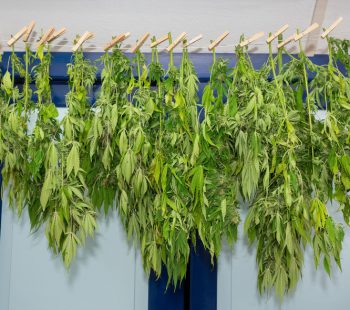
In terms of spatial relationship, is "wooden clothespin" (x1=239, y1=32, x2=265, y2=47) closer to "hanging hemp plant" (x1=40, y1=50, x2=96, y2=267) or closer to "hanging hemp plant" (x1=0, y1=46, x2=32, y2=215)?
"hanging hemp plant" (x1=40, y1=50, x2=96, y2=267)

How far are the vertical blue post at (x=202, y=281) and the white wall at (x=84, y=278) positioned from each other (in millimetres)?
141

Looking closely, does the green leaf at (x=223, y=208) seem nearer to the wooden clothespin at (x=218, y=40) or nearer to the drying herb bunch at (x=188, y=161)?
the drying herb bunch at (x=188, y=161)

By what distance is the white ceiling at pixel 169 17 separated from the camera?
A: 1335 mm

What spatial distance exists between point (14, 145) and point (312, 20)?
0.89 metres

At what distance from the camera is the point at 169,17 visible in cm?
135

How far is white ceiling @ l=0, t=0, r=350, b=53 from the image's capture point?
133 cm

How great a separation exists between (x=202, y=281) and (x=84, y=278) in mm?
330

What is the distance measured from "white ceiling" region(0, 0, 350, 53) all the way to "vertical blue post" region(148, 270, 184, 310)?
653mm

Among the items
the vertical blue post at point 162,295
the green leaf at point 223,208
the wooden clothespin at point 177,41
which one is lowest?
the vertical blue post at point 162,295

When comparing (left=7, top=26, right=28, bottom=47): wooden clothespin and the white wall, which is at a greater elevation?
(left=7, top=26, right=28, bottom=47): wooden clothespin

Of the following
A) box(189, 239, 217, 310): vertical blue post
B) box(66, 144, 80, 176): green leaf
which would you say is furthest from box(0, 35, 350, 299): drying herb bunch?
box(189, 239, 217, 310): vertical blue post

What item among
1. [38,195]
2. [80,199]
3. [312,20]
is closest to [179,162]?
[80,199]

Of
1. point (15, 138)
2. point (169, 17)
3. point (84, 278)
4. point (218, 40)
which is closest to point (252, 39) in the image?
point (218, 40)

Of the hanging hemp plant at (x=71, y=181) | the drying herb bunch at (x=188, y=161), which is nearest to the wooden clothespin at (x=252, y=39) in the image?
the drying herb bunch at (x=188, y=161)
